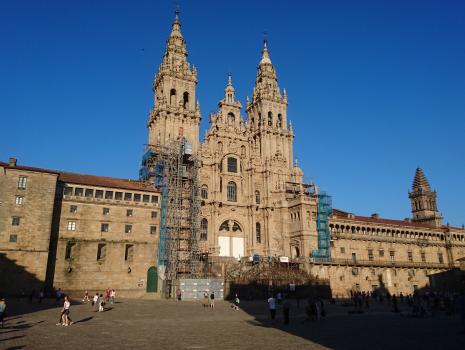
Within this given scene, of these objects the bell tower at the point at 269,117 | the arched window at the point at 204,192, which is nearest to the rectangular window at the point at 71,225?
the arched window at the point at 204,192

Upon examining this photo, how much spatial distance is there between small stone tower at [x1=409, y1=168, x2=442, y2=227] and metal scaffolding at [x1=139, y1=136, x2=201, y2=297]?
6127 centimetres

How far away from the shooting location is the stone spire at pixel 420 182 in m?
101

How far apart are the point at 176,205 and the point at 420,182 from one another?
6719cm

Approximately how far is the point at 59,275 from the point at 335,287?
136 feet

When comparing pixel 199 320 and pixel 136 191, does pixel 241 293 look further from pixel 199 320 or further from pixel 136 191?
pixel 199 320

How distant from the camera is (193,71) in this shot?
2904 inches

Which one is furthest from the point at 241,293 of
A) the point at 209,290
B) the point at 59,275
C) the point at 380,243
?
the point at 380,243

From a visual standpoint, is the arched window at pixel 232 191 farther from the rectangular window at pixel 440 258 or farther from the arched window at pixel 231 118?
the rectangular window at pixel 440 258

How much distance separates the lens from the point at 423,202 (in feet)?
328

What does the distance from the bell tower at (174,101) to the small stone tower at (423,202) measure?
2365 inches

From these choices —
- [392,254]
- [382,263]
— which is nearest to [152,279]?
[382,263]

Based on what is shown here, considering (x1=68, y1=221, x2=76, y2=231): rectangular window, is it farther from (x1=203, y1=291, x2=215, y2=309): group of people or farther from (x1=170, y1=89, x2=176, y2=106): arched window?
(x1=170, y1=89, x2=176, y2=106): arched window

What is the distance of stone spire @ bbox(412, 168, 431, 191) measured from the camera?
333 ft

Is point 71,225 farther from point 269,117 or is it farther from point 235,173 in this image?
point 269,117
